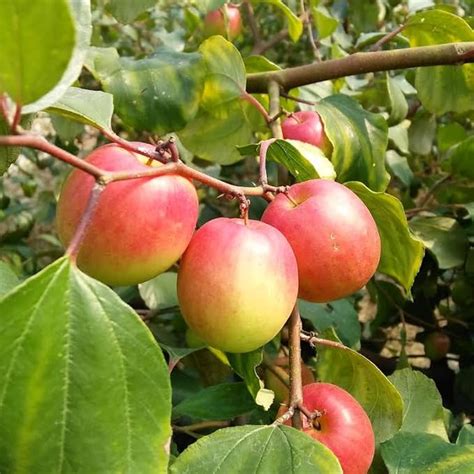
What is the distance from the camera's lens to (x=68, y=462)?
406mm

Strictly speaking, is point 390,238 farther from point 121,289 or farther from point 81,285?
point 121,289

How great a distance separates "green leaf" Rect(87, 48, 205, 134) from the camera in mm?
757

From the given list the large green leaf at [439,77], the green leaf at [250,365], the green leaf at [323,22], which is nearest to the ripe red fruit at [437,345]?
the large green leaf at [439,77]


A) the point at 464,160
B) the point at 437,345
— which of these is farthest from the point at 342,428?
the point at 437,345

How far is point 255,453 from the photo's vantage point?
528mm

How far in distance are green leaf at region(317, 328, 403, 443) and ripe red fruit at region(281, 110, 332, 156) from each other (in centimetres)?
24

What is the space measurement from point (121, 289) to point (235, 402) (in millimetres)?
417

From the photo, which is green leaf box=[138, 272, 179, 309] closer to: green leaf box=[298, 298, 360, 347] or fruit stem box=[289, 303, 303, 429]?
green leaf box=[298, 298, 360, 347]

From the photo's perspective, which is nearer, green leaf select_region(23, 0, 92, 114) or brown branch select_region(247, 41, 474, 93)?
green leaf select_region(23, 0, 92, 114)

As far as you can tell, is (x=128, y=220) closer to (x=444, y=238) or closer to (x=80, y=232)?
(x=80, y=232)

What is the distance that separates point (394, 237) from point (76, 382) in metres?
0.38

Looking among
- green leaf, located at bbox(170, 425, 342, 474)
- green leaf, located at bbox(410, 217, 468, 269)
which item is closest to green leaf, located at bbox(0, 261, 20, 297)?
green leaf, located at bbox(170, 425, 342, 474)

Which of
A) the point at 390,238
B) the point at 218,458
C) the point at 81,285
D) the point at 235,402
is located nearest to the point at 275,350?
the point at 235,402

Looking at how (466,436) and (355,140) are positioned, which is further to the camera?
(355,140)
